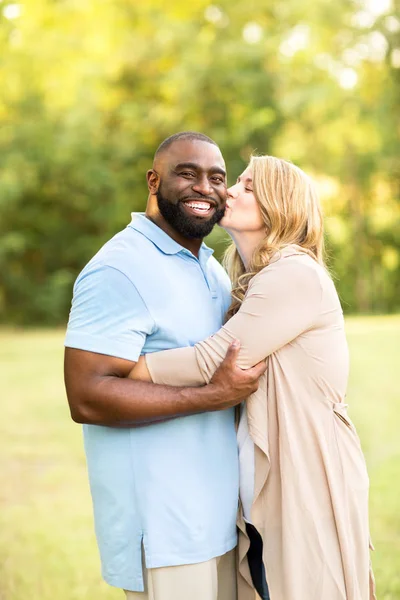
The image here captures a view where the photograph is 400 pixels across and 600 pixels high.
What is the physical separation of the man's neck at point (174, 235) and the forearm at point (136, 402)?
0.47m

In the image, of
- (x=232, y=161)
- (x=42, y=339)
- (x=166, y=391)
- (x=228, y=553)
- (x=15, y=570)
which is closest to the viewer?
(x=166, y=391)

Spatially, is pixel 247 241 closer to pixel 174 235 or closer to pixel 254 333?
pixel 174 235

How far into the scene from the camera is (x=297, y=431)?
2250 millimetres

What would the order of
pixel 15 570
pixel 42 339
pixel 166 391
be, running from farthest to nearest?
pixel 42 339 → pixel 15 570 → pixel 166 391

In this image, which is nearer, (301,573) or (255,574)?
(301,573)

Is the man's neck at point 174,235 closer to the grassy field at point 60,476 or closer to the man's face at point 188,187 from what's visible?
the man's face at point 188,187

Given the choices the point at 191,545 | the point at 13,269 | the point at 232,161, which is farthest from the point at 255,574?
the point at 13,269

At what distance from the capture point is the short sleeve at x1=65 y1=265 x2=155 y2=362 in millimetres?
2150

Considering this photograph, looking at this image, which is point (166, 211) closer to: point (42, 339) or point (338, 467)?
point (338, 467)

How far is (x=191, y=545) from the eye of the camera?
2.22 m

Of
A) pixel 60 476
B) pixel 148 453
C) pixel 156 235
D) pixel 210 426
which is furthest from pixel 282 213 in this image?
pixel 60 476

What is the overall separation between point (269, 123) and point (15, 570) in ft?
46.8

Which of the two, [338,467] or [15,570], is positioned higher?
[338,467]

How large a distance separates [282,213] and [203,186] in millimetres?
249
